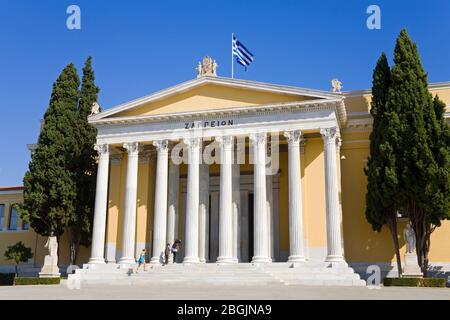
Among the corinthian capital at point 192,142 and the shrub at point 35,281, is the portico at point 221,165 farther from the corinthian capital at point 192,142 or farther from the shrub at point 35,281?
the shrub at point 35,281

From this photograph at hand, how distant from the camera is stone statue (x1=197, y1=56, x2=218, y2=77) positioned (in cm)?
3089

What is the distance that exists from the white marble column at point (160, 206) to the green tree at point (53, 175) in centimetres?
680

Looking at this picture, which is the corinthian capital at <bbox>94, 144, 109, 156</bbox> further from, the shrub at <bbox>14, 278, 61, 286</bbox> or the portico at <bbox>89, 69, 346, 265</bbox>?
the shrub at <bbox>14, 278, 61, 286</bbox>

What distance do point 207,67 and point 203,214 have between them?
9.13 meters

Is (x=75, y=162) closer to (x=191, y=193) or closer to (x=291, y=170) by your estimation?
(x=191, y=193)

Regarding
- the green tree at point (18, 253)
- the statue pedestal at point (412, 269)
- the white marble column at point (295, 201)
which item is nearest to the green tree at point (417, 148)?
the statue pedestal at point (412, 269)

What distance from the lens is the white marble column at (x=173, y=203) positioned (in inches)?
1208

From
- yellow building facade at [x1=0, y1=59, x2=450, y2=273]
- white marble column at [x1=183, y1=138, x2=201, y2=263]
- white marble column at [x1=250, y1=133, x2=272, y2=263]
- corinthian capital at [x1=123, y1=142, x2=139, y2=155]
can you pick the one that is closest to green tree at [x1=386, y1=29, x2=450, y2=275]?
yellow building facade at [x1=0, y1=59, x2=450, y2=273]

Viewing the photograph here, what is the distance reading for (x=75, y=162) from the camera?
34062 mm

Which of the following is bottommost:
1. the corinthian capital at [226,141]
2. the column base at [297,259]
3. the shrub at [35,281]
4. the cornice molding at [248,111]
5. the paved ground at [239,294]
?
the shrub at [35,281]

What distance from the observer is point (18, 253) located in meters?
34.8

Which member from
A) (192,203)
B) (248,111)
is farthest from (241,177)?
(248,111)
